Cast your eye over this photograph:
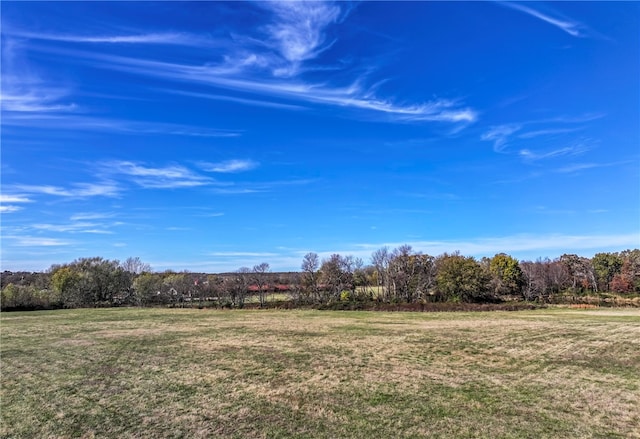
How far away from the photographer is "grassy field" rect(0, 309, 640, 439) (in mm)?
8820

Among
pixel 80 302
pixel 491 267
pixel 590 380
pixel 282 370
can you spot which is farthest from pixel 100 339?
pixel 491 267

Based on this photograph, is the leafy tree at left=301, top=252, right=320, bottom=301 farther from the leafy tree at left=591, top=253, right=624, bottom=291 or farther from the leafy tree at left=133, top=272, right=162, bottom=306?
the leafy tree at left=591, top=253, right=624, bottom=291

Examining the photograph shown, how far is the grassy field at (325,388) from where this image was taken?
8.82 meters

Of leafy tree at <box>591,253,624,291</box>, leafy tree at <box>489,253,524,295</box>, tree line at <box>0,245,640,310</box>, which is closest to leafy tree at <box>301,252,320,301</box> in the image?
tree line at <box>0,245,640,310</box>

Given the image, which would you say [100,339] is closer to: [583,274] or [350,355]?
[350,355]

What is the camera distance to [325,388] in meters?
12.0

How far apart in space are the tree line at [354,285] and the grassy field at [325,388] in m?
41.0

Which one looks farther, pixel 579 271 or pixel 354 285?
pixel 579 271

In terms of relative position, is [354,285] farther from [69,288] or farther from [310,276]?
[69,288]

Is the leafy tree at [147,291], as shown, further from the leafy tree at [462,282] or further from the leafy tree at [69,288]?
the leafy tree at [462,282]

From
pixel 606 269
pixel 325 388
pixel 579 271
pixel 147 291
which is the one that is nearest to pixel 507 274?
pixel 579 271

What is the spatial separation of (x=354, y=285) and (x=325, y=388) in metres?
64.3

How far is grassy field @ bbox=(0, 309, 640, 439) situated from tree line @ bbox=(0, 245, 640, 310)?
41.0 meters

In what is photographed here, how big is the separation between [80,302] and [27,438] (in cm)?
6476
